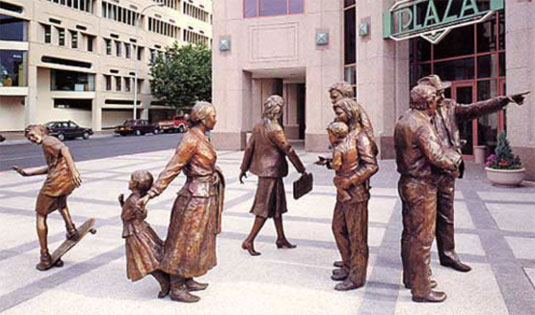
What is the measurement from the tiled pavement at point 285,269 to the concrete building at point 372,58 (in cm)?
563

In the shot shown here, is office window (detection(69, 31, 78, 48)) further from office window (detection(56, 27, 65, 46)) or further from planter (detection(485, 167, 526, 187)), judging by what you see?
planter (detection(485, 167, 526, 187))

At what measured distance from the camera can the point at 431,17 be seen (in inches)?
641

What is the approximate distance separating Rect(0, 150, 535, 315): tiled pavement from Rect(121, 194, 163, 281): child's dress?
15.0 inches

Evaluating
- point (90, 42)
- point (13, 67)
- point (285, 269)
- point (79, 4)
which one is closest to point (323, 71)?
point (285, 269)

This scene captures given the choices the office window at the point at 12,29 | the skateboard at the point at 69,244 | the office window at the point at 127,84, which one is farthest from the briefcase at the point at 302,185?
the office window at the point at 127,84

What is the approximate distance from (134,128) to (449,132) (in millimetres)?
43846

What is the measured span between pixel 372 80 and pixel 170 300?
1606 cm

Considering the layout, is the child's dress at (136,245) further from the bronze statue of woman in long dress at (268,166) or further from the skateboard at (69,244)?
the bronze statue of woman in long dress at (268,166)

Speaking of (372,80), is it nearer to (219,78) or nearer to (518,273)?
(219,78)

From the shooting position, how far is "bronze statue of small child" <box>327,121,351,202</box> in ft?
16.1

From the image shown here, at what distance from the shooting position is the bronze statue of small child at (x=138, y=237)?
4543mm

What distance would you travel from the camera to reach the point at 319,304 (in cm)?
468

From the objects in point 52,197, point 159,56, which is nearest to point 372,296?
point 52,197

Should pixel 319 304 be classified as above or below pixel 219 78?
below
